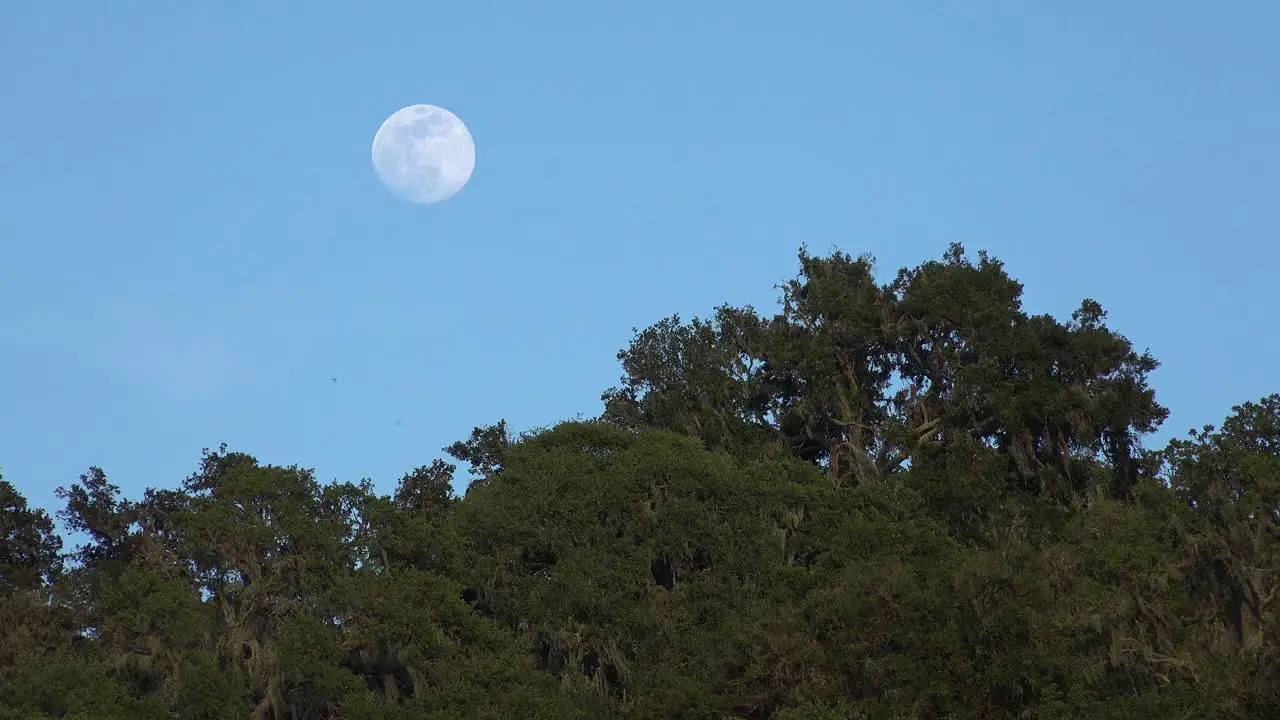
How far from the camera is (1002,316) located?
2798 inches

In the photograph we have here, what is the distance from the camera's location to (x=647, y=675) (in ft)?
170

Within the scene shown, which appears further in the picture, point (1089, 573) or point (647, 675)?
point (647, 675)

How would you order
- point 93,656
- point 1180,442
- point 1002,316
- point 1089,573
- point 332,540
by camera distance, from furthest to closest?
point 1002,316 → point 332,540 → point 93,656 → point 1089,573 → point 1180,442

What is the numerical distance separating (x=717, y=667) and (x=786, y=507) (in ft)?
36.5

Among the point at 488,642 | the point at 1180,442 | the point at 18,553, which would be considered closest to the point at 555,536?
the point at 488,642

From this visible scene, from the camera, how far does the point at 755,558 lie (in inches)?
A: 2202

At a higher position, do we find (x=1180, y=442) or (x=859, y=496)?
(x=859, y=496)

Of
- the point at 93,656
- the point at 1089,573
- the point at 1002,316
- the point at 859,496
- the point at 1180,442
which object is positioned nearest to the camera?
the point at 1180,442

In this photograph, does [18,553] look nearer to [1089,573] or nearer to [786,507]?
[786,507]

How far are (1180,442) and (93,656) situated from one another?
93.5 feet

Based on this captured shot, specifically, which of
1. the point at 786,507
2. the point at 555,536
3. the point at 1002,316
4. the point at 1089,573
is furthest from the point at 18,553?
the point at 1089,573

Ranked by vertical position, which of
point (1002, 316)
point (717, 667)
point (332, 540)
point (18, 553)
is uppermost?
point (1002, 316)

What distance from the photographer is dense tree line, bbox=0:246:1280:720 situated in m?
42.5

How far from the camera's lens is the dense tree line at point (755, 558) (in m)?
42.5
